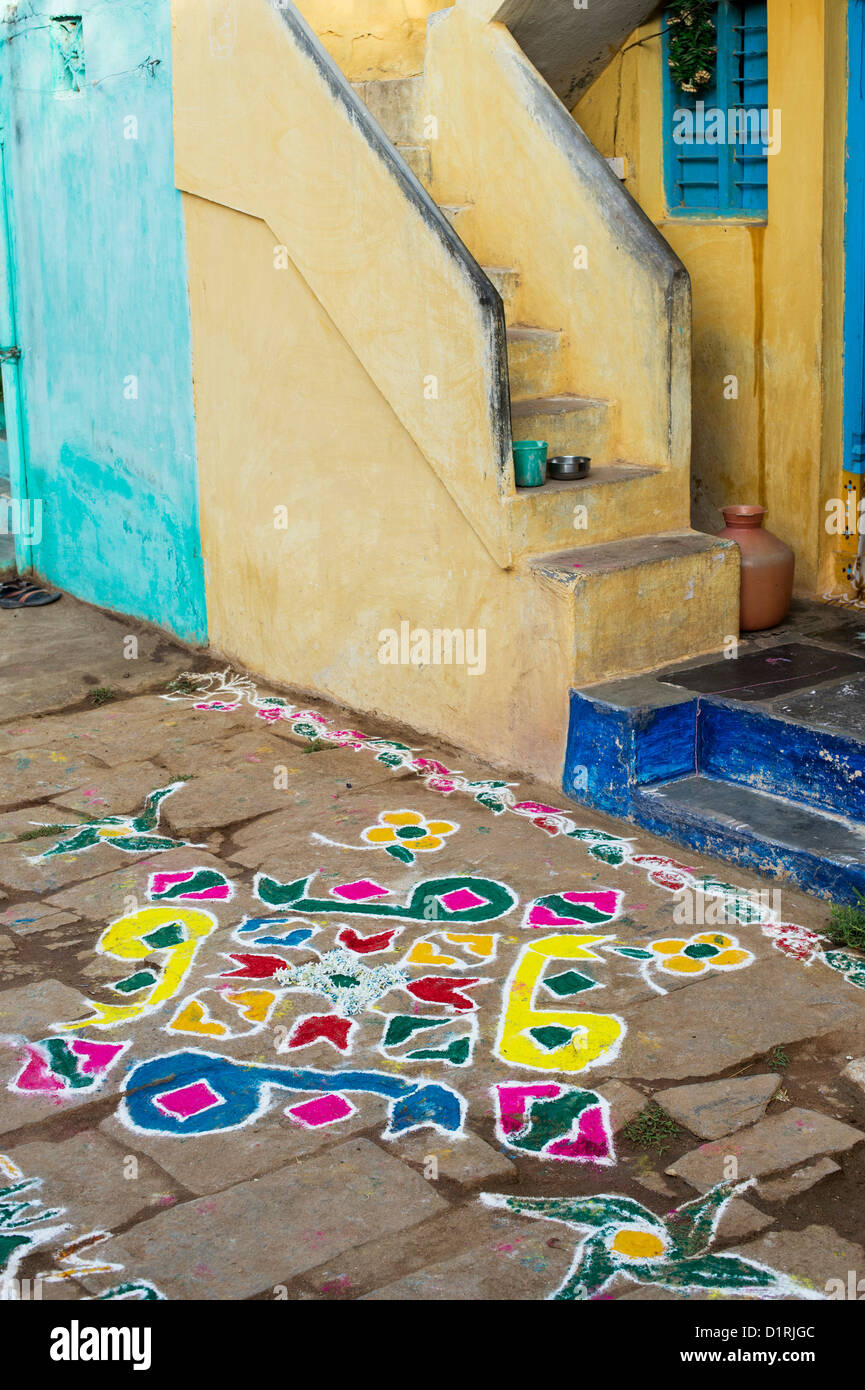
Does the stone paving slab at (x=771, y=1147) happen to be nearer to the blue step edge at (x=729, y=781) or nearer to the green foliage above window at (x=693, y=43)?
the blue step edge at (x=729, y=781)

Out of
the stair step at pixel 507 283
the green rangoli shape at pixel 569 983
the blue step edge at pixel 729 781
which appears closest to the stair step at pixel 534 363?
the stair step at pixel 507 283

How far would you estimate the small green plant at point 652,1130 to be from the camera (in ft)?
12.7

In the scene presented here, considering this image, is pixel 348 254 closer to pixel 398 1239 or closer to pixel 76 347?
pixel 76 347

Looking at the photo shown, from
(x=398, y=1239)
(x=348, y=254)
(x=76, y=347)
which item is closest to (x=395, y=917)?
(x=398, y=1239)

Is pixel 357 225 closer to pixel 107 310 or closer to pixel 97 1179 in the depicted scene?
pixel 107 310

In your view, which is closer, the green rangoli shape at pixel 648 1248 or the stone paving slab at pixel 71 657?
the green rangoli shape at pixel 648 1248

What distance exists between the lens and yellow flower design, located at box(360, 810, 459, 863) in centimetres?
571

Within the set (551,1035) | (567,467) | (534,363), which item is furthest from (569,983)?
(534,363)

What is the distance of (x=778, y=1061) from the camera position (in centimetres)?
420

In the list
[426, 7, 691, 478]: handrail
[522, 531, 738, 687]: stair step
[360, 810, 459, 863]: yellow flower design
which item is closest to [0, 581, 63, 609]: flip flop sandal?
[426, 7, 691, 478]: handrail

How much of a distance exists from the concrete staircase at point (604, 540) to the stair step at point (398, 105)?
1.01 m

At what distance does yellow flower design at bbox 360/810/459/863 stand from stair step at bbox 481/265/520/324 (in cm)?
254

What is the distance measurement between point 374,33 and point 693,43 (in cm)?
197

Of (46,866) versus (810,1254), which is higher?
(46,866)
